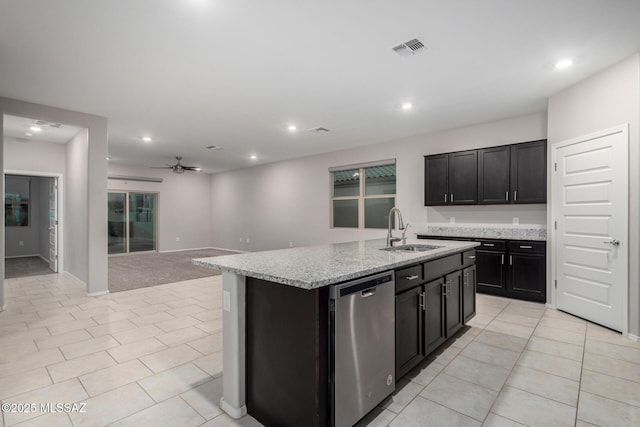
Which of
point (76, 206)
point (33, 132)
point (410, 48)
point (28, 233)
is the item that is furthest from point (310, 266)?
point (28, 233)

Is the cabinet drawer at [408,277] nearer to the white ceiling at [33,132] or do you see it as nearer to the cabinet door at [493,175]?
the cabinet door at [493,175]

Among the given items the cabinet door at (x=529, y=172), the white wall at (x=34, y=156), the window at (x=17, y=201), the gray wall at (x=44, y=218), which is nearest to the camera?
the cabinet door at (x=529, y=172)

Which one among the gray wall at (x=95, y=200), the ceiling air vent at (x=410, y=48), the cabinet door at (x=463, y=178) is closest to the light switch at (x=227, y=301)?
the ceiling air vent at (x=410, y=48)

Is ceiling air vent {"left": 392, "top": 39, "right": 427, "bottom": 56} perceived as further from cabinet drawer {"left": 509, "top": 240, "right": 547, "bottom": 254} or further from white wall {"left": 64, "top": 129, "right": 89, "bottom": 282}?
white wall {"left": 64, "top": 129, "right": 89, "bottom": 282}

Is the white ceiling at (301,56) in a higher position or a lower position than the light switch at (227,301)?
higher

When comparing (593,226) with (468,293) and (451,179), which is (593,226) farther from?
(451,179)

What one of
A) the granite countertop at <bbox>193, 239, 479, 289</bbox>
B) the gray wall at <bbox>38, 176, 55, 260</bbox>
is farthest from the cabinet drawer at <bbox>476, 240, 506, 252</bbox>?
the gray wall at <bbox>38, 176, 55, 260</bbox>

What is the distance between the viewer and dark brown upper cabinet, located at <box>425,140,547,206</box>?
439 cm

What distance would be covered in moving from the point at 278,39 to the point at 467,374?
3096 mm

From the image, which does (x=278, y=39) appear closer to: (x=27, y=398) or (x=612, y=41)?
(x=612, y=41)

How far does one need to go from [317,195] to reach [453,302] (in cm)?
521

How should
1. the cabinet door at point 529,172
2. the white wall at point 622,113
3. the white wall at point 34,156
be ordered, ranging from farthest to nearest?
the white wall at point 34,156 < the cabinet door at point 529,172 < the white wall at point 622,113

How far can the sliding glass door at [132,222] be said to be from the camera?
927cm

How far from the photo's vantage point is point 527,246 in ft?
14.2
